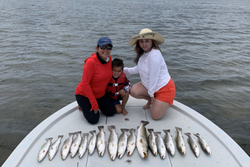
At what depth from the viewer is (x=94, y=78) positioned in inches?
143

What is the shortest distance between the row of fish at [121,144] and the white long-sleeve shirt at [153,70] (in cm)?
96

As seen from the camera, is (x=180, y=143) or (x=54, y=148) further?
(x=180, y=143)

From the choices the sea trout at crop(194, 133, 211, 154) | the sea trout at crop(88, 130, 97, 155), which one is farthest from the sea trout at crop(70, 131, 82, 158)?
the sea trout at crop(194, 133, 211, 154)

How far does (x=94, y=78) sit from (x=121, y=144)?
4.52ft

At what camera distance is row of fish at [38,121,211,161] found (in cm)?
295

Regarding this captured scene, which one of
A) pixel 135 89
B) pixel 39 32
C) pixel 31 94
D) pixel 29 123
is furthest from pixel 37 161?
pixel 39 32

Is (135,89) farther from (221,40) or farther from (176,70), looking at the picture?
(221,40)

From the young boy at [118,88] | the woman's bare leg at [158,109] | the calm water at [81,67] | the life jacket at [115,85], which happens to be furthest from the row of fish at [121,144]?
the calm water at [81,67]

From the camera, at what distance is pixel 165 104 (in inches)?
150

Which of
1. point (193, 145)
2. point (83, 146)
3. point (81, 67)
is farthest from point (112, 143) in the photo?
point (81, 67)

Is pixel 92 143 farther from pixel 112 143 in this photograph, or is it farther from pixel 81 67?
pixel 81 67

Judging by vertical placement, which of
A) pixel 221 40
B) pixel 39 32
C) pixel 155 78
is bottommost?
pixel 221 40

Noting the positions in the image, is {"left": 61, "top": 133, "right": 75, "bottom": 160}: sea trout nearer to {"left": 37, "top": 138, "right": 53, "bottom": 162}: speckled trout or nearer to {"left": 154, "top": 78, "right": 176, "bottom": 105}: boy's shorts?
{"left": 37, "top": 138, "right": 53, "bottom": 162}: speckled trout

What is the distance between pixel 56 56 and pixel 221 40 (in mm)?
11885
